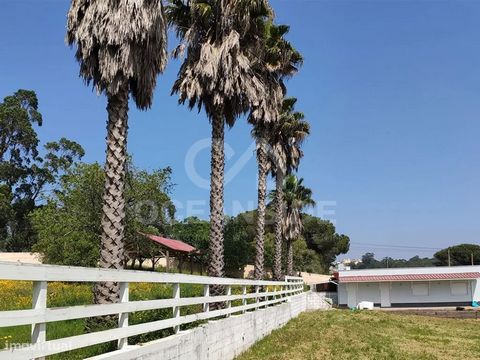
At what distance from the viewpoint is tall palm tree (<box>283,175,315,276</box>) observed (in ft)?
148

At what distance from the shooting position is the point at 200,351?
8930mm

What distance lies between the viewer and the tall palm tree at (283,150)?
3060 cm

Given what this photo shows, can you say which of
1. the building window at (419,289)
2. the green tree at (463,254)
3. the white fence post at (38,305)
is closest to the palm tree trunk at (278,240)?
the white fence post at (38,305)

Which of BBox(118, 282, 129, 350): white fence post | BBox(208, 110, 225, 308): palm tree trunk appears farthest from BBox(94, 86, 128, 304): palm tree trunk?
BBox(208, 110, 225, 308): palm tree trunk

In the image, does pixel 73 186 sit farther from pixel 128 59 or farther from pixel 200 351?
pixel 200 351

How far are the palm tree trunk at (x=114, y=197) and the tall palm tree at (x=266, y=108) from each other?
1334cm

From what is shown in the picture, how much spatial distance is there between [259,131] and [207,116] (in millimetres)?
7932

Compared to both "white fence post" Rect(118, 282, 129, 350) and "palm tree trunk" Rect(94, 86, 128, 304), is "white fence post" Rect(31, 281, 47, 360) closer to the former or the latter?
"white fence post" Rect(118, 282, 129, 350)

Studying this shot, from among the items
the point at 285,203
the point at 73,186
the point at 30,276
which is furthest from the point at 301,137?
the point at 30,276

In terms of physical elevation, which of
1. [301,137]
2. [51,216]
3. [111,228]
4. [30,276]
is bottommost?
[30,276]

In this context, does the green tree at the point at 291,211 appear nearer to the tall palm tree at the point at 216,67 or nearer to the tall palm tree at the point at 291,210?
the tall palm tree at the point at 291,210

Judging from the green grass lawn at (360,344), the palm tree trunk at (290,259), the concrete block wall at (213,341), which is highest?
the palm tree trunk at (290,259)

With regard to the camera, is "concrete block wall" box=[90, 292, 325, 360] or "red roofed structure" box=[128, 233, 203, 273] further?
"red roofed structure" box=[128, 233, 203, 273]

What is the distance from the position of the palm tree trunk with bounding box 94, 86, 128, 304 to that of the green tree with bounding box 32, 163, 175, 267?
813 inches
